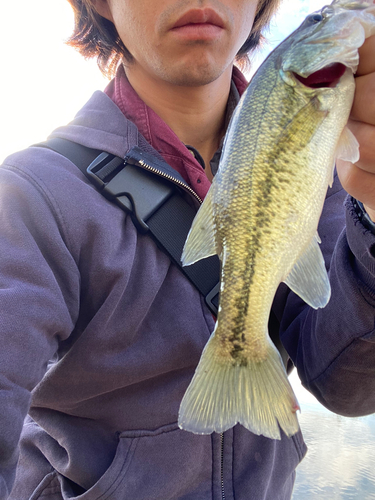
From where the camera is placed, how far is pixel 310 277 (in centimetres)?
99

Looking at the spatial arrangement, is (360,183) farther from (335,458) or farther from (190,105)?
(335,458)

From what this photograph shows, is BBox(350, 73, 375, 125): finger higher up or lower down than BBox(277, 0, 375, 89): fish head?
lower down

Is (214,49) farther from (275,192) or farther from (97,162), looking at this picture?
(275,192)

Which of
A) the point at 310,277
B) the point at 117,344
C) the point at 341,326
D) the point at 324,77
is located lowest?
the point at 341,326

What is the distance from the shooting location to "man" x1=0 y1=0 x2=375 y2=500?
1.05m

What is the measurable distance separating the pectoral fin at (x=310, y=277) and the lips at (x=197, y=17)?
105 centimetres

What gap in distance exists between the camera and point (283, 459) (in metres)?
1.61

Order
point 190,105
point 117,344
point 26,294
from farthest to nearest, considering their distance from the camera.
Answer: point 190,105 < point 117,344 < point 26,294

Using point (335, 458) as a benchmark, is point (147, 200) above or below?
above

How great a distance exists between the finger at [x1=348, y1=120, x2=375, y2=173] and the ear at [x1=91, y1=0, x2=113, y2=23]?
5.44 feet

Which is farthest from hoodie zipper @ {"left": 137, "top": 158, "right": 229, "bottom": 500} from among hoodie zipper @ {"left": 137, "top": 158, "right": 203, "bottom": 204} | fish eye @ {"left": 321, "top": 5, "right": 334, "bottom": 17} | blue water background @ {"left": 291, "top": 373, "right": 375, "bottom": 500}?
blue water background @ {"left": 291, "top": 373, "right": 375, "bottom": 500}

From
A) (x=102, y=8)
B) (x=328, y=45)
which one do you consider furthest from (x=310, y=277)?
(x=102, y=8)

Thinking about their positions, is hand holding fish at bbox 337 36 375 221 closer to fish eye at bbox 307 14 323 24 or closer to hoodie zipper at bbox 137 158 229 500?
fish eye at bbox 307 14 323 24

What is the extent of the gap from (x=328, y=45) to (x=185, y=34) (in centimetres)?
72
